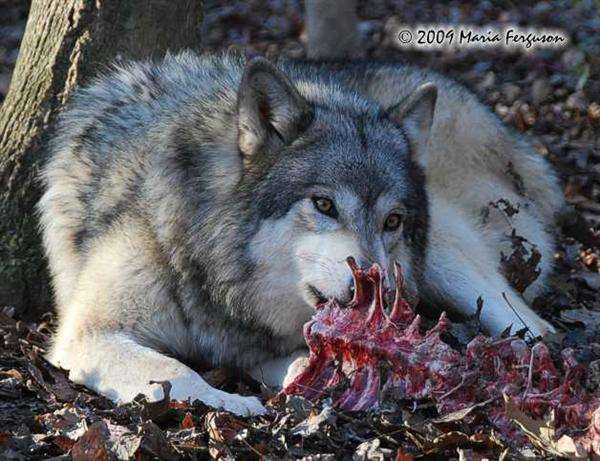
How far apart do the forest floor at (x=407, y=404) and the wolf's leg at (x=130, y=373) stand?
70 millimetres

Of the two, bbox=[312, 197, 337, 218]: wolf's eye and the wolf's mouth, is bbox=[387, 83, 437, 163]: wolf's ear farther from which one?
the wolf's mouth

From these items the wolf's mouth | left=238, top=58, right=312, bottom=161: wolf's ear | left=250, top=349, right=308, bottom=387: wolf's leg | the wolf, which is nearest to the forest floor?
left=250, top=349, right=308, bottom=387: wolf's leg

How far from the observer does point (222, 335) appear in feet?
15.8

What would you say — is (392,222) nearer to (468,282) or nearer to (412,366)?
(412,366)

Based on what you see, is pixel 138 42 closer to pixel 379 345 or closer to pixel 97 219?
pixel 97 219

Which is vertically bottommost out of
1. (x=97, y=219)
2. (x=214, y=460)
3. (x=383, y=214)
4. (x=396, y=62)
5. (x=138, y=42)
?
(x=214, y=460)

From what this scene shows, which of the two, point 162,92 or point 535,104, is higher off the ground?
point 535,104

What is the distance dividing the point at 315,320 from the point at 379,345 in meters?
0.29

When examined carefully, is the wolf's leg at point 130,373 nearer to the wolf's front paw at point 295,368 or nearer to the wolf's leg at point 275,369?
the wolf's front paw at point 295,368

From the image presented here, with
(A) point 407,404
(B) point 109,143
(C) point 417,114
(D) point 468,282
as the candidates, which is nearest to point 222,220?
(B) point 109,143

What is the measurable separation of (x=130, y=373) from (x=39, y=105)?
1.98 meters

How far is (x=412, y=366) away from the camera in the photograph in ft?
12.9

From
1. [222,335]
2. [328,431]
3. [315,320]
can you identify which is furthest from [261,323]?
[328,431]

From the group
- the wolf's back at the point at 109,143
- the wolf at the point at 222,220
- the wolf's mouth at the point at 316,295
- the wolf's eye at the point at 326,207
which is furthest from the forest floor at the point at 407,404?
the wolf's eye at the point at 326,207
